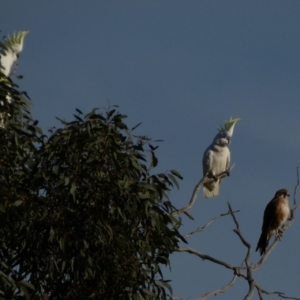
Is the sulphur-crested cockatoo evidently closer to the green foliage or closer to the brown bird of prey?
the green foliage

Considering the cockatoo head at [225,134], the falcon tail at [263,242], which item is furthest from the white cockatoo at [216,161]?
the falcon tail at [263,242]

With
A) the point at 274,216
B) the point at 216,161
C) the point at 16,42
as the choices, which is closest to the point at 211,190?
the point at 216,161

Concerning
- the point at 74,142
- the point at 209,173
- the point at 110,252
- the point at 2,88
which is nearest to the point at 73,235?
the point at 110,252

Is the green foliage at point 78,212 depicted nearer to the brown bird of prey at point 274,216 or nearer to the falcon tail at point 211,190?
the brown bird of prey at point 274,216

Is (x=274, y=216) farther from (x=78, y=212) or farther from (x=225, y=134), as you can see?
(x=78, y=212)

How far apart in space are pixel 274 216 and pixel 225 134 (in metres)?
1.81

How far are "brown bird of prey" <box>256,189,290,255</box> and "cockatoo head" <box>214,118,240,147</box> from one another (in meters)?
1.28

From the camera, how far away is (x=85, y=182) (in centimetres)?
405

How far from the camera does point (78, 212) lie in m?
4.12

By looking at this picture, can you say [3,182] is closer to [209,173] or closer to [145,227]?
[145,227]

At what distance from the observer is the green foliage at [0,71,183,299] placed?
13.3ft

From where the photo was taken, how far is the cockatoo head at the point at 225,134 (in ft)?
24.6

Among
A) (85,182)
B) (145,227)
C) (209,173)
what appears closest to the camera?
(85,182)

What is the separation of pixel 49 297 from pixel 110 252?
1.45 feet
